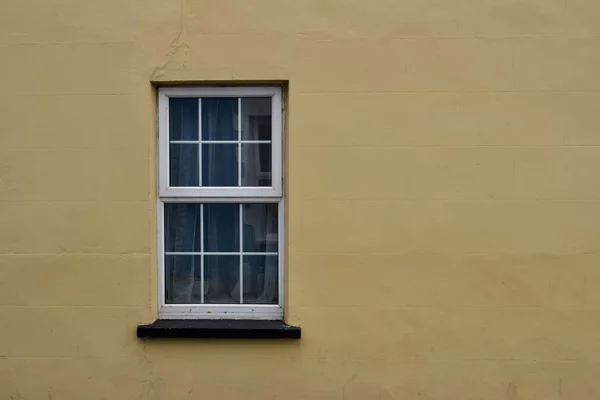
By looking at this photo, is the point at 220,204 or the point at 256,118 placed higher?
the point at 256,118

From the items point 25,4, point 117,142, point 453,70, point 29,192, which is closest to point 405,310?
point 453,70

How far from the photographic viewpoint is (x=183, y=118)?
14.4 ft

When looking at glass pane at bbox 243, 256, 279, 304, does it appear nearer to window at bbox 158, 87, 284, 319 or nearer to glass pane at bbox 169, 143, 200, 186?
window at bbox 158, 87, 284, 319

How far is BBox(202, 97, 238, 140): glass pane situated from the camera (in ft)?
14.3

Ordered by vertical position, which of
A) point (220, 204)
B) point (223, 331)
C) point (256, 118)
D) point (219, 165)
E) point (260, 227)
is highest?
point (256, 118)

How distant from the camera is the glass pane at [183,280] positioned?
4426 millimetres

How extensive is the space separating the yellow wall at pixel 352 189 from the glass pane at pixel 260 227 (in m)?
0.23

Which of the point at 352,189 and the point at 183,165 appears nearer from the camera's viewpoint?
the point at 352,189

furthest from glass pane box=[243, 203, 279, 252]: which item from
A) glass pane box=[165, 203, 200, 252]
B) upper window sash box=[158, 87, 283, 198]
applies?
glass pane box=[165, 203, 200, 252]

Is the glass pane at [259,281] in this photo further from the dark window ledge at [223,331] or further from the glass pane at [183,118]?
the glass pane at [183,118]

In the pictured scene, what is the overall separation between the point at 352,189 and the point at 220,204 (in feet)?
3.18

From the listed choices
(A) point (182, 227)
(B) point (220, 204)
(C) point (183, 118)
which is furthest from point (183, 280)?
(C) point (183, 118)

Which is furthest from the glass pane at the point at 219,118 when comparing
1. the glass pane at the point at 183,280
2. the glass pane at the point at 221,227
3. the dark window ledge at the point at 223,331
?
the dark window ledge at the point at 223,331

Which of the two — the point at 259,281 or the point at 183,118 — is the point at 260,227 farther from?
the point at 183,118
